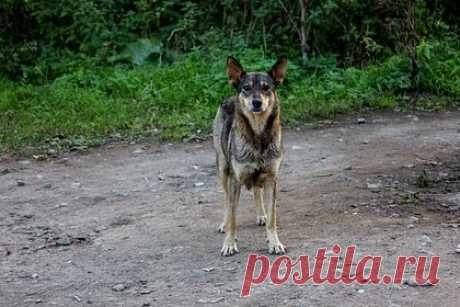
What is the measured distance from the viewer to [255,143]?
594 centimetres

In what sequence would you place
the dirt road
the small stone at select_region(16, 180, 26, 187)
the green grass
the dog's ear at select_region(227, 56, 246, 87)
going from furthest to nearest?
1. the green grass
2. the small stone at select_region(16, 180, 26, 187)
3. the dog's ear at select_region(227, 56, 246, 87)
4. the dirt road

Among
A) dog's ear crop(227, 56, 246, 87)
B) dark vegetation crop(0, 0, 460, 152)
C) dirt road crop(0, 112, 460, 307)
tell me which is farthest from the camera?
dark vegetation crop(0, 0, 460, 152)

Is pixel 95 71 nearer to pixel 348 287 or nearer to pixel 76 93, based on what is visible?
pixel 76 93

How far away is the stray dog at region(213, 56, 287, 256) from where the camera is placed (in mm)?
5902

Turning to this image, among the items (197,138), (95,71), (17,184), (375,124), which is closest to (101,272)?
(17,184)

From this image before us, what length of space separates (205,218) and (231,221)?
1033 millimetres

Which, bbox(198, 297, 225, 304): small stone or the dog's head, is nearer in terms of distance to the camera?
bbox(198, 297, 225, 304): small stone

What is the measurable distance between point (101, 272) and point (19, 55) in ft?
29.4

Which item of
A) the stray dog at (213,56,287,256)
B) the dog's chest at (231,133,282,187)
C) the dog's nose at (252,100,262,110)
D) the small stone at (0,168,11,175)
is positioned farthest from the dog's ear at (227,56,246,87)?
the small stone at (0,168,11,175)

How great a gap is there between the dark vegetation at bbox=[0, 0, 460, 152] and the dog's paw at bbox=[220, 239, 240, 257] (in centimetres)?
435

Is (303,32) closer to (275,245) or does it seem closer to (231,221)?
(231,221)

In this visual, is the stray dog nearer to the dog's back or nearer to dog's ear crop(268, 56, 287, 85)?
dog's ear crop(268, 56, 287, 85)

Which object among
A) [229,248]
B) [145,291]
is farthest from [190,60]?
[145,291]

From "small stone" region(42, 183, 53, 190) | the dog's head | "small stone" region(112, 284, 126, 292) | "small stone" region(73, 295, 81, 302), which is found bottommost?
"small stone" region(42, 183, 53, 190)
